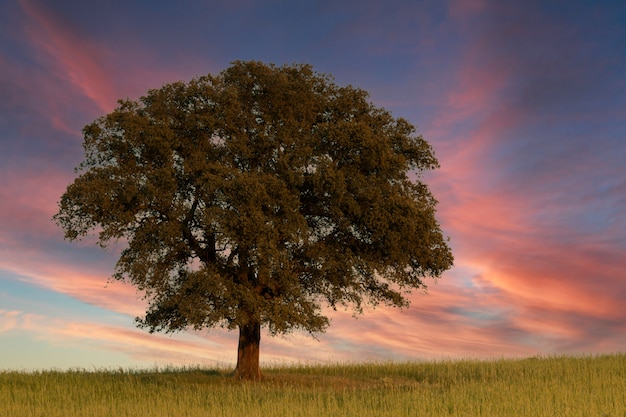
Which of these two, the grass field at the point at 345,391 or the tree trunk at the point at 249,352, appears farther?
the tree trunk at the point at 249,352

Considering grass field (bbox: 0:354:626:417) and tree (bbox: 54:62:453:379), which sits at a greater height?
tree (bbox: 54:62:453:379)

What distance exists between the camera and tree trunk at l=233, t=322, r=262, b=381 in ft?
122

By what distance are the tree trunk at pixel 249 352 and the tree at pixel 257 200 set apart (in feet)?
0.21

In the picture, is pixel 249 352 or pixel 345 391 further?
pixel 249 352

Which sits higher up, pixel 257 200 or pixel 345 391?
pixel 257 200

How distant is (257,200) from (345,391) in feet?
31.7

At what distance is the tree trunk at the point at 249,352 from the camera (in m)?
37.1

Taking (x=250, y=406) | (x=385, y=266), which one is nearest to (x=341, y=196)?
(x=385, y=266)

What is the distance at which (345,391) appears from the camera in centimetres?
3191

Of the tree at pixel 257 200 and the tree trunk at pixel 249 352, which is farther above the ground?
the tree at pixel 257 200

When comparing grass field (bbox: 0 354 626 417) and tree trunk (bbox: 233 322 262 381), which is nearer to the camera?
grass field (bbox: 0 354 626 417)

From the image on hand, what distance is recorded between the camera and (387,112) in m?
39.3

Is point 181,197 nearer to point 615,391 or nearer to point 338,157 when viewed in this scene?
point 338,157

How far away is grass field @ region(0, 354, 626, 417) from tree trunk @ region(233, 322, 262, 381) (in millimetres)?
1084
